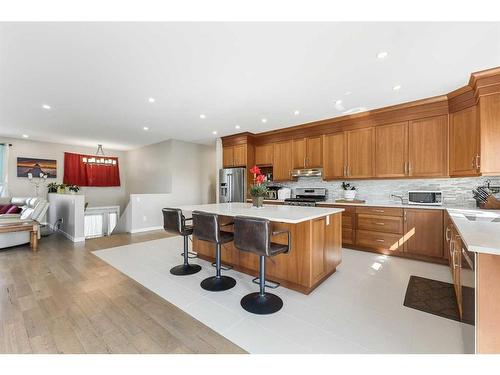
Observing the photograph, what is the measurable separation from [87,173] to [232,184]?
541 centimetres

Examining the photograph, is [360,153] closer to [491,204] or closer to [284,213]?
[491,204]

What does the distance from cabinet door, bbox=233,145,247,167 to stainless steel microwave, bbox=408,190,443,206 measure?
3.53 metres

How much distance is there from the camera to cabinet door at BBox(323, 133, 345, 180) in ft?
14.2

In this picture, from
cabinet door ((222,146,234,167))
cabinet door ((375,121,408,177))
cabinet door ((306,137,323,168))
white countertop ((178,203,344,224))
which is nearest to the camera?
white countertop ((178,203,344,224))

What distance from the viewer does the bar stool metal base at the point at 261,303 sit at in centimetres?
201

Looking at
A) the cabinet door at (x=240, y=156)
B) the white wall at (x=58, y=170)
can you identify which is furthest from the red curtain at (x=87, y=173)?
the cabinet door at (x=240, y=156)

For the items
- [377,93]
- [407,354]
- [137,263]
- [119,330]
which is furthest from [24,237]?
[377,93]

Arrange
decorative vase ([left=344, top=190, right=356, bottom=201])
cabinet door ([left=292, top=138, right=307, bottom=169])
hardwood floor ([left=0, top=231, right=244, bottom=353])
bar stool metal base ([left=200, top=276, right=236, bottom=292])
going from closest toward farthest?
1. hardwood floor ([left=0, top=231, right=244, bottom=353])
2. bar stool metal base ([left=200, top=276, right=236, bottom=292])
3. decorative vase ([left=344, top=190, right=356, bottom=201])
4. cabinet door ([left=292, top=138, right=307, bottom=169])

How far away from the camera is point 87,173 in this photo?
7.27 meters

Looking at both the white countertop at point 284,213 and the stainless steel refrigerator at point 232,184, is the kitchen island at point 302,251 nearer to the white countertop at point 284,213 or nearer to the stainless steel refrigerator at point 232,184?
the white countertop at point 284,213

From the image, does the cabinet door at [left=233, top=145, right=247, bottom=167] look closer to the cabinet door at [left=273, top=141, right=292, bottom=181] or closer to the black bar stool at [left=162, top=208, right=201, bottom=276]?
the cabinet door at [left=273, top=141, right=292, bottom=181]

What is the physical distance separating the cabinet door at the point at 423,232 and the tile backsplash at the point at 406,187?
67 cm

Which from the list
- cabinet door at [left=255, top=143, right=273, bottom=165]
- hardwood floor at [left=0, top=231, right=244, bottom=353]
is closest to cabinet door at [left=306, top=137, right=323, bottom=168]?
cabinet door at [left=255, top=143, right=273, bottom=165]
